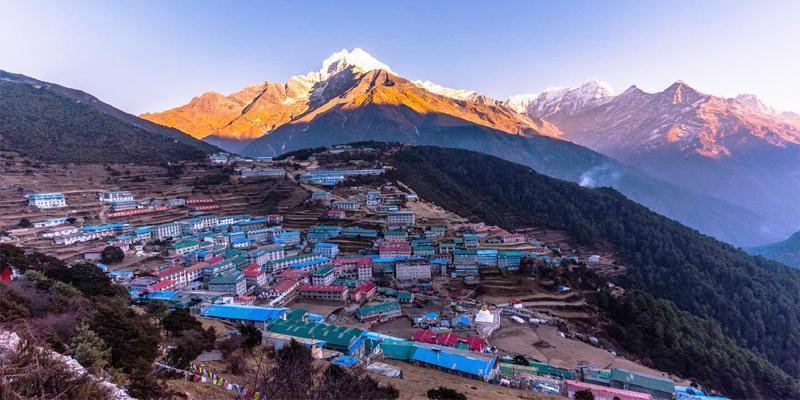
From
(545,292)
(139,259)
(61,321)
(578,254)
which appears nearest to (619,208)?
(578,254)

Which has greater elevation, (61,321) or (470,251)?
(61,321)

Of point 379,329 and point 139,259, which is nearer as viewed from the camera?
point 379,329

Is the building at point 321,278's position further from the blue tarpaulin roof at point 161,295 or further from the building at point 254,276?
the blue tarpaulin roof at point 161,295

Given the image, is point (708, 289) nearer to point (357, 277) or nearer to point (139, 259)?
point (357, 277)

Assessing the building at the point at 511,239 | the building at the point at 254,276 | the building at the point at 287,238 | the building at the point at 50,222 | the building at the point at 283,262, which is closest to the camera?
the building at the point at 254,276

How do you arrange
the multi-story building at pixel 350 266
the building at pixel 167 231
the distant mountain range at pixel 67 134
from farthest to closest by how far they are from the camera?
the distant mountain range at pixel 67 134, the building at pixel 167 231, the multi-story building at pixel 350 266

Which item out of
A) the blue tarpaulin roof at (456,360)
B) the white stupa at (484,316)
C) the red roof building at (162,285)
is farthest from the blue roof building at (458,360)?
the red roof building at (162,285)

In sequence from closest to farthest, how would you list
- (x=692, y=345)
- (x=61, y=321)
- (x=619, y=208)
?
(x=61, y=321)
(x=692, y=345)
(x=619, y=208)

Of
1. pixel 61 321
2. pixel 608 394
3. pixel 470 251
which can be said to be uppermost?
pixel 61 321
